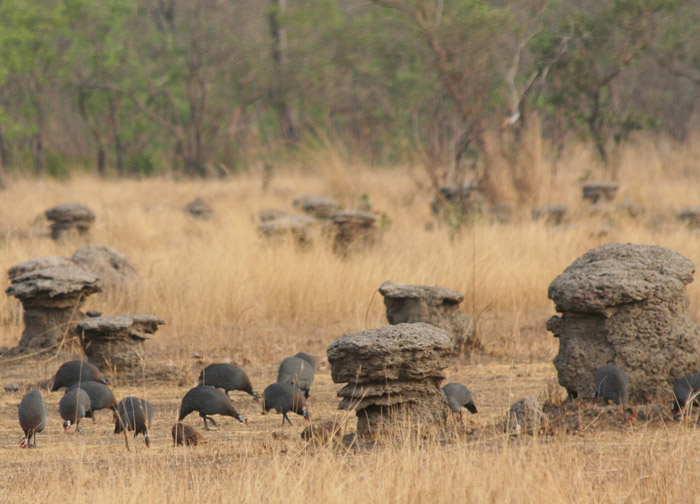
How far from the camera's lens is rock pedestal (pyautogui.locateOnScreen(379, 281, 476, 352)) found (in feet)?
23.9

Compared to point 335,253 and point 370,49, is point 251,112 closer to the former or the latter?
point 370,49

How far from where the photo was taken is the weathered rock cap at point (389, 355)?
4652 mm

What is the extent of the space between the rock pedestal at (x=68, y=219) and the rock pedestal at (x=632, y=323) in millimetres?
9214

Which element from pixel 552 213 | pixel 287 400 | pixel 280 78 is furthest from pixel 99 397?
pixel 280 78

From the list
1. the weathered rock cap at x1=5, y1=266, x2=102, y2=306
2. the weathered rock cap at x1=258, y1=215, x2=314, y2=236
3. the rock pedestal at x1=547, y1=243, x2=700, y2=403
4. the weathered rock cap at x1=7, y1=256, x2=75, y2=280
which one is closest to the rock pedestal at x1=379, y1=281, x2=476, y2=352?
the rock pedestal at x1=547, y1=243, x2=700, y2=403

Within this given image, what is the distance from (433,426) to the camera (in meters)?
4.75

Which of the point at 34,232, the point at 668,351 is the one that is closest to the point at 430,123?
the point at 34,232

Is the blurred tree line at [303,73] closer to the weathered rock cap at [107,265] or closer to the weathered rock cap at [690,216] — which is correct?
the weathered rock cap at [690,216]

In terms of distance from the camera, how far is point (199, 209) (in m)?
16.6

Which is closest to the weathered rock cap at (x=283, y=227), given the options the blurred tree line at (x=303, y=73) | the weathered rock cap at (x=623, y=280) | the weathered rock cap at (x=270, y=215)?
the weathered rock cap at (x=270, y=215)

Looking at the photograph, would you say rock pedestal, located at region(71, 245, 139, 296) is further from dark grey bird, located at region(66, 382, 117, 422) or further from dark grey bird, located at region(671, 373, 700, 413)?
dark grey bird, located at region(671, 373, 700, 413)

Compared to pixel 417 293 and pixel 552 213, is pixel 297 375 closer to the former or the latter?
pixel 417 293

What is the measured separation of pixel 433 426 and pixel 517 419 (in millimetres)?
432

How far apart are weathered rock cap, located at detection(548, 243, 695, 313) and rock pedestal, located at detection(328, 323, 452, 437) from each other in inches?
32.6
